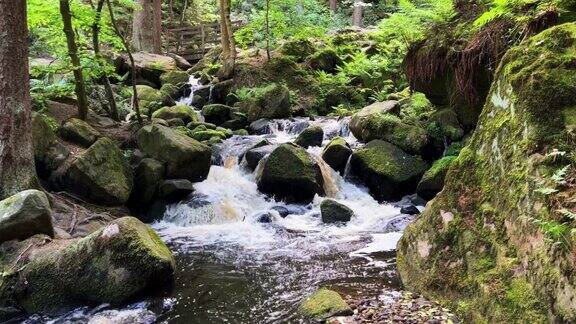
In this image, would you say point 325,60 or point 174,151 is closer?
point 174,151

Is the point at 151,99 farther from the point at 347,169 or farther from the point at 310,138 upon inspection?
the point at 347,169

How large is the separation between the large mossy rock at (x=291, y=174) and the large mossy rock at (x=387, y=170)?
4.06ft

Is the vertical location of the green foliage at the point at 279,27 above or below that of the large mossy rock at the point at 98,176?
above

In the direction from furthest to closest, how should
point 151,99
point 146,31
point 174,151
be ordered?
point 146,31, point 151,99, point 174,151

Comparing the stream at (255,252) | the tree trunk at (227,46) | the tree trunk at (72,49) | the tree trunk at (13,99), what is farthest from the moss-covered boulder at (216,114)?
the tree trunk at (13,99)

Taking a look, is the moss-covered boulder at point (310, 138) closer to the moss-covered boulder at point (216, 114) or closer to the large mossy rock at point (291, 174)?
the large mossy rock at point (291, 174)

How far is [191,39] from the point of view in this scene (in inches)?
1133

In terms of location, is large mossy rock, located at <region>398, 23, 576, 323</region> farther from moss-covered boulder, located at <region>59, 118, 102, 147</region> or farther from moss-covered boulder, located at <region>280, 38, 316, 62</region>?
moss-covered boulder, located at <region>280, 38, 316, 62</region>

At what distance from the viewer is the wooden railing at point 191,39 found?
27766mm

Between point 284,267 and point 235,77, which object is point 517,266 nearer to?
point 284,267

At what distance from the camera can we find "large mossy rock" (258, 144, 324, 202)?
1085cm

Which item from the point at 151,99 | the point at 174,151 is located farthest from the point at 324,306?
the point at 151,99

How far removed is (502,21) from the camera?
845cm

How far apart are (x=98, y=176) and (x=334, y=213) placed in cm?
480
